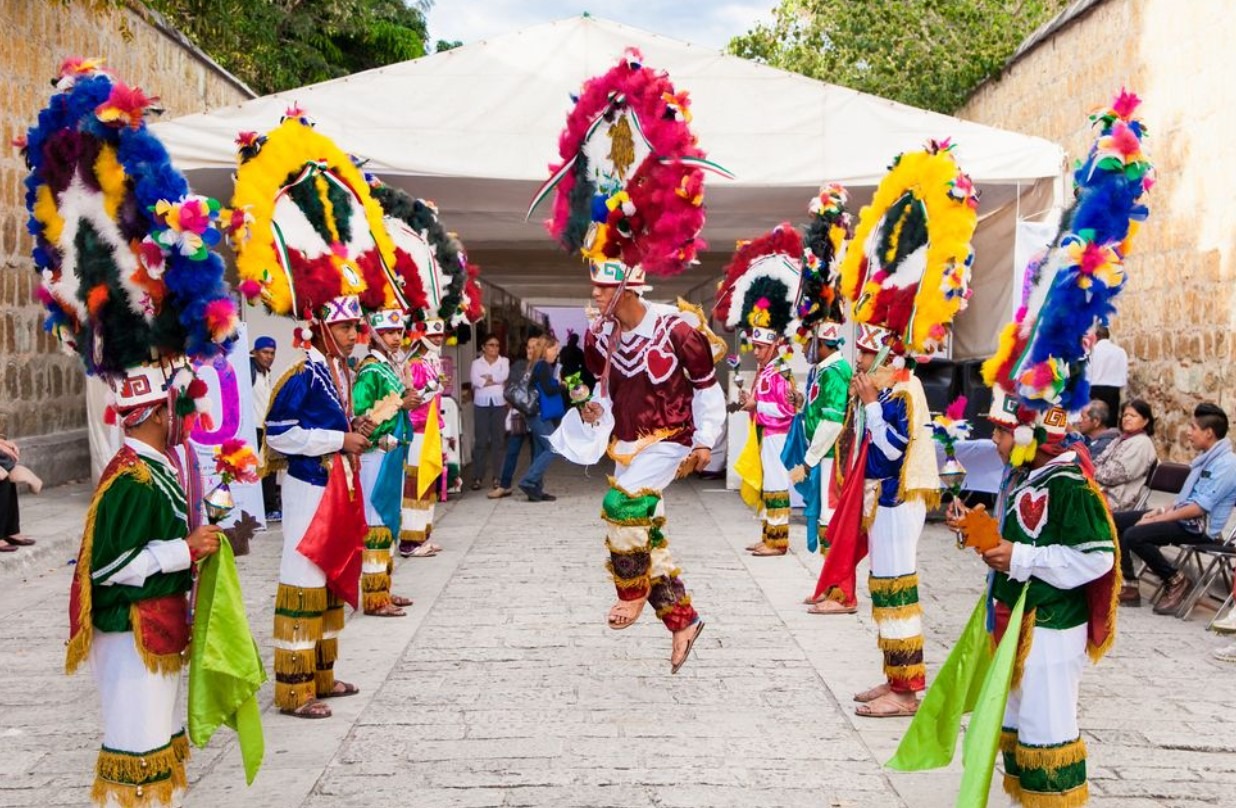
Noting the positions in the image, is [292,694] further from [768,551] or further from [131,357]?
[768,551]

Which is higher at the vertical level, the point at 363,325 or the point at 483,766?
the point at 363,325

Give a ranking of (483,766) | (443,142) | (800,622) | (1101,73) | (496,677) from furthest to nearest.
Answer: (1101,73) → (443,142) → (800,622) → (496,677) → (483,766)

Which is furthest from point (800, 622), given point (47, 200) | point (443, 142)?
point (443, 142)

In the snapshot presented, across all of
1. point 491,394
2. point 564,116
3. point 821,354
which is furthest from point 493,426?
point 821,354

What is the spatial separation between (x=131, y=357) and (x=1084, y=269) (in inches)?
116

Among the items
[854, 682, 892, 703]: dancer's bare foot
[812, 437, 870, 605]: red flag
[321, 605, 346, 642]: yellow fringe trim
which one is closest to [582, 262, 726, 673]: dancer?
[812, 437, 870, 605]: red flag

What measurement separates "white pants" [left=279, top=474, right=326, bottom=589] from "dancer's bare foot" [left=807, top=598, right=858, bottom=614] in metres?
3.42

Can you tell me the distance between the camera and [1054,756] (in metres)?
3.72

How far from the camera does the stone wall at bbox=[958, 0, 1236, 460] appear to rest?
456 inches

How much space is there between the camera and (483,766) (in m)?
4.71

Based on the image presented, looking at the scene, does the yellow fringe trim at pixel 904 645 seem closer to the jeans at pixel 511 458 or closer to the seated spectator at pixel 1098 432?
the seated spectator at pixel 1098 432

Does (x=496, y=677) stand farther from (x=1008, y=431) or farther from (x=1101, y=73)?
(x=1101, y=73)

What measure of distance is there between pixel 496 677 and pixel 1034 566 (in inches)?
123

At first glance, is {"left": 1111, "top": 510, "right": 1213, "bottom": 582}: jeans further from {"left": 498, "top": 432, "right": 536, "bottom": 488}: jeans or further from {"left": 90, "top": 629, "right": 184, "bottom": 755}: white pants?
{"left": 498, "top": 432, "right": 536, "bottom": 488}: jeans
